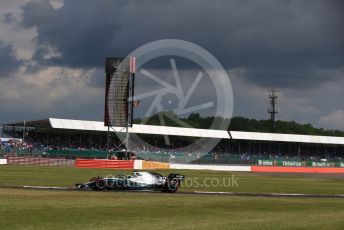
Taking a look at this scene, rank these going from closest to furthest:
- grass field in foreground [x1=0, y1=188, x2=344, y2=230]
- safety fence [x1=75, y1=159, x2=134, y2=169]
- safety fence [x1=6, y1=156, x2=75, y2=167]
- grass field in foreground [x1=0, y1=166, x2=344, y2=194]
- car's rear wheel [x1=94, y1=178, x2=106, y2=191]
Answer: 1. grass field in foreground [x1=0, y1=188, x2=344, y2=230]
2. car's rear wheel [x1=94, y1=178, x2=106, y2=191]
3. grass field in foreground [x1=0, y1=166, x2=344, y2=194]
4. safety fence [x1=75, y1=159, x2=134, y2=169]
5. safety fence [x1=6, y1=156, x2=75, y2=167]

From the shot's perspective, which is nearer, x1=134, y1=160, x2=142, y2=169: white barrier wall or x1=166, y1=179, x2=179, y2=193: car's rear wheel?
x1=166, y1=179, x2=179, y2=193: car's rear wheel

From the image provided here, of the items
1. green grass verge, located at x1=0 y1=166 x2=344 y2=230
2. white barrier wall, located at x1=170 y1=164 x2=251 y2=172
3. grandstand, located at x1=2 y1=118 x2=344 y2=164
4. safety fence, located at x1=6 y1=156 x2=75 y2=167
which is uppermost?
grandstand, located at x1=2 y1=118 x2=344 y2=164

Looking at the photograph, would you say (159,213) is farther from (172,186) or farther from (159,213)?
(172,186)

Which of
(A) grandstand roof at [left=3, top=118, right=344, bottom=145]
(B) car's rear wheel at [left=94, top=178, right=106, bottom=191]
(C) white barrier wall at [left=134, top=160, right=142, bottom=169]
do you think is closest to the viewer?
(B) car's rear wheel at [left=94, top=178, right=106, bottom=191]

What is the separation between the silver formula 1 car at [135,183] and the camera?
34094mm

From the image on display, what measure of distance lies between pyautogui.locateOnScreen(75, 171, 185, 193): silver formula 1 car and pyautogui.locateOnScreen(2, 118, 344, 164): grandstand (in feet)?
148

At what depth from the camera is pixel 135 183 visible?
Result: 3466cm

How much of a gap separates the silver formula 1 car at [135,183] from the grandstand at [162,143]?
4507cm

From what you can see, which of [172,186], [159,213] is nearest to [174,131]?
[172,186]

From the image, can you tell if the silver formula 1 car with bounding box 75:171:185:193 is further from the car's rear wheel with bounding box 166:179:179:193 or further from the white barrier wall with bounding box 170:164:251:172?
the white barrier wall with bounding box 170:164:251:172

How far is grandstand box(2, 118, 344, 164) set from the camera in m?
91.1

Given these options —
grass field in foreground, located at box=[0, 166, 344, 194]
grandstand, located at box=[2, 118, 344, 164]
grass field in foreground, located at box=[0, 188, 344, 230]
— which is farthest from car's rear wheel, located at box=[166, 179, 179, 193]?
grandstand, located at box=[2, 118, 344, 164]

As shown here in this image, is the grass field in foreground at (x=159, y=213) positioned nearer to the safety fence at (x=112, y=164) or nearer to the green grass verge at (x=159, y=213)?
the green grass verge at (x=159, y=213)

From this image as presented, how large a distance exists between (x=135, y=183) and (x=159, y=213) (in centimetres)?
1339
